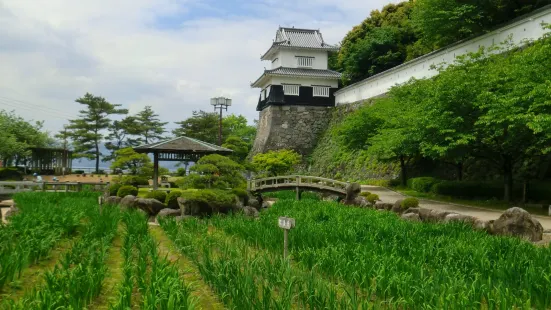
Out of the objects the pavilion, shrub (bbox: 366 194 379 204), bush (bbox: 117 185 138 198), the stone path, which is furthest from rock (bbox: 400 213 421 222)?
bush (bbox: 117 185 138 198)

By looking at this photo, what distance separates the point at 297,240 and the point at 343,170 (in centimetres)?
2058

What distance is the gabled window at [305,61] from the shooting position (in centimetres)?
3253

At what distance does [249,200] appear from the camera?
57.6 ft

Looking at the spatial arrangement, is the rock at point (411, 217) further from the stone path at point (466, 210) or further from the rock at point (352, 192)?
the rock at point (352, 192)

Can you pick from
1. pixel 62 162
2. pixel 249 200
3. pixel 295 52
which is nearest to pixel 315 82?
pixel 295 52

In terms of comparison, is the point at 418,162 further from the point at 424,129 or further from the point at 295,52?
the point at 295,52

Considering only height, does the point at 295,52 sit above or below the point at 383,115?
above

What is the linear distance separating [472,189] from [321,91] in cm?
1774

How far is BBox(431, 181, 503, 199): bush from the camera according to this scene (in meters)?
15.4

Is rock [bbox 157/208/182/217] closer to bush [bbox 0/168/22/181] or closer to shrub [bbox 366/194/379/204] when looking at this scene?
shrub [bbox 366/194/379/204]

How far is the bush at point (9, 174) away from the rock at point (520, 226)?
1150 inches

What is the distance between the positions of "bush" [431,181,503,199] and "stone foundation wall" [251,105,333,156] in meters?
15.3

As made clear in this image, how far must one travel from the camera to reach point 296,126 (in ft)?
104

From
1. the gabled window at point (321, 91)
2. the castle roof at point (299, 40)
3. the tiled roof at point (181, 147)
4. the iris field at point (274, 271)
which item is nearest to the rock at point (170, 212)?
the tiled roof at point (181, 147)
